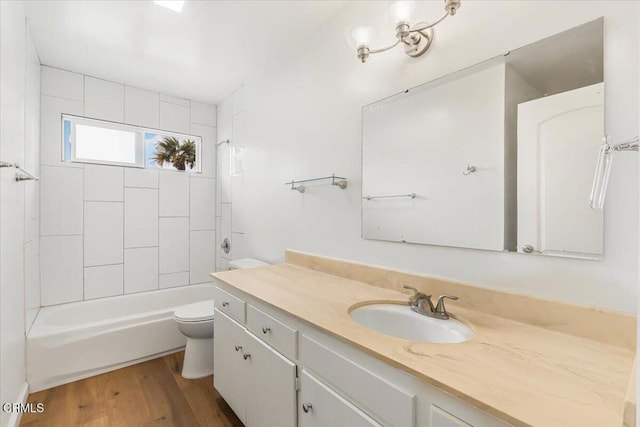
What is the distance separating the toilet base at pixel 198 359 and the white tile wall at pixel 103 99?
90.9 inches

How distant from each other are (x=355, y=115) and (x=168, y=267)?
2688 millimetres

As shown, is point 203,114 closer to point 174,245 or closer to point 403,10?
point 174,245

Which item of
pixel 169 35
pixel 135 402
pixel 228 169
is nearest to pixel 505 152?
pixel 169 35

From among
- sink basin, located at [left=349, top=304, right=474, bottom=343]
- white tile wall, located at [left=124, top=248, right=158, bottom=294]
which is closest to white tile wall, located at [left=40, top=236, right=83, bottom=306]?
white tile wall, located at [left=124, top=248, right=158, bottom=294]

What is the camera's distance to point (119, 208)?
2939 millimetres

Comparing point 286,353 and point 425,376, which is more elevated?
point 425,376

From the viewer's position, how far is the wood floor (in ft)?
5.76

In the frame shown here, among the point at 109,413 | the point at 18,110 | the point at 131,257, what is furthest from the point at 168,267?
the point at 18,110

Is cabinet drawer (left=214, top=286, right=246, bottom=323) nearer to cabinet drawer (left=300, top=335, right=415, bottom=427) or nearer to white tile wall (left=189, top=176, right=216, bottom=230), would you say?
cabinet drawer (left=300, top=335, right=415, bottom=427)

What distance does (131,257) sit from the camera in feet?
9.86

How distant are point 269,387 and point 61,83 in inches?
125

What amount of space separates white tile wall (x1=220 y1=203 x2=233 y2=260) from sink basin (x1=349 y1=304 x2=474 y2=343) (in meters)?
2.19

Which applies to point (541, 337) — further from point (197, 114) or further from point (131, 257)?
point (197, 114)

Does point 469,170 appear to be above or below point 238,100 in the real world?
below
